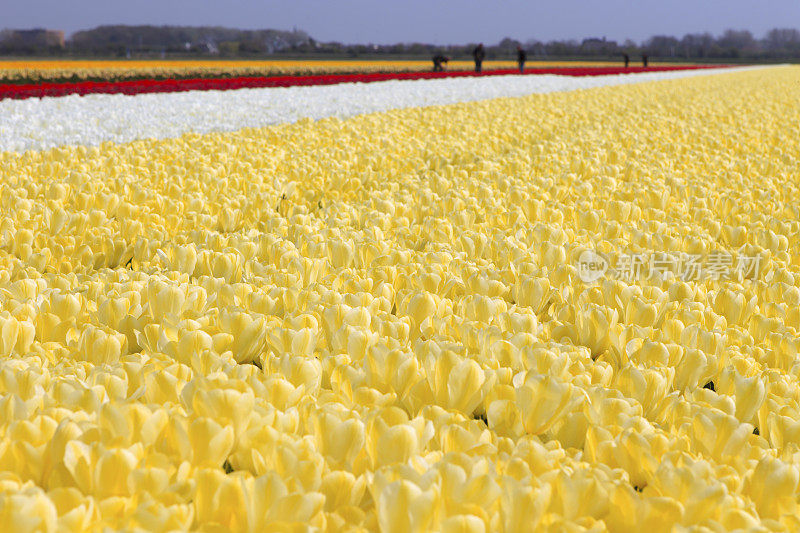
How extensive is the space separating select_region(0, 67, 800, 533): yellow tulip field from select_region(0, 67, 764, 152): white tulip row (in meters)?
5.19

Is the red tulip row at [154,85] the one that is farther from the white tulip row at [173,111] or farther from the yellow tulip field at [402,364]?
the yellow tulip field at [402,364]

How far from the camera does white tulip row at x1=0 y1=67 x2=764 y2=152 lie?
978 centimetres

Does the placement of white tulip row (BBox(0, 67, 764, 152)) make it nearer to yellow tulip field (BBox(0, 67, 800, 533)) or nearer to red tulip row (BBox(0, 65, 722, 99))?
red tulip row (BBox(0, 65, 722, 99))

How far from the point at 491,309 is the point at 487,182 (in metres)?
3.37

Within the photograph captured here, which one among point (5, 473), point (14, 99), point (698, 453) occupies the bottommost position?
point (698, 453)

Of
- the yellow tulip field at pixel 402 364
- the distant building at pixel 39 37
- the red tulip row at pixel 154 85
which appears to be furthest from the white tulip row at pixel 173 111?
the distant building at pixel 39 37

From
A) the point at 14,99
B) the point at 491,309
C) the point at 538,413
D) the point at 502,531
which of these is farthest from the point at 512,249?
the point at 14,99

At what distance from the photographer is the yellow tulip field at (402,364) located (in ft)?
4.39

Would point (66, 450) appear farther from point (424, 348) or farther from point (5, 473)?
point (424, 348)

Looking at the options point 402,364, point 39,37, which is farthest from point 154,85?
point 39,37

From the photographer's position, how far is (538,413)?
1741 mm

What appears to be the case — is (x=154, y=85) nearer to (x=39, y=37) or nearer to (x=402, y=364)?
(x=402, y=364)

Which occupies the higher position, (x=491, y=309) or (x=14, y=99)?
(x=14, y=99)

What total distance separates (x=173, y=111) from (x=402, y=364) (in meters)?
12.6
